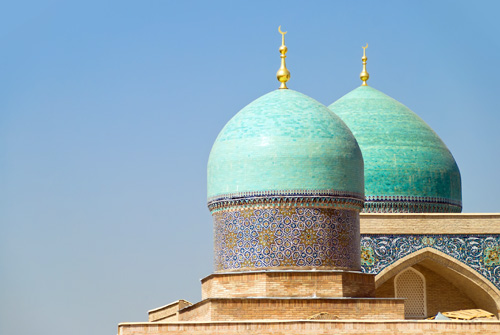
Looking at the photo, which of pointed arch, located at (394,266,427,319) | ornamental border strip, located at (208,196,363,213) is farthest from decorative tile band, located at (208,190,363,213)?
pointed arch, located at (394,266,427,319)

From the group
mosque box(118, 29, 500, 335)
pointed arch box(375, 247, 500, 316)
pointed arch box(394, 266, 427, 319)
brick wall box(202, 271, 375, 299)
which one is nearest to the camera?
mosque box(118, 29, 500, 335)

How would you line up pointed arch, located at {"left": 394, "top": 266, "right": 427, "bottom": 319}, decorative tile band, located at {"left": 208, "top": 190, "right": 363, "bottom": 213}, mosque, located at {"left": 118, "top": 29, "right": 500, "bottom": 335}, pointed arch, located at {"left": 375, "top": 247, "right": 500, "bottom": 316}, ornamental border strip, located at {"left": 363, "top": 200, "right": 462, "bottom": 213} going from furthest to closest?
ornamental border strip, located at {"left": 363, "top": 200, "right": 462, "bottom": 213}
pointed arch, located at {"left": 394, "top": 266, "right": 427, "bottom": 319}
pointed arch, located at {"left": 375, "top": 247, "right": 500, "bottom": 316}
decorative tile band, located at {"left": 208, "top": 190, "right": 363, "bottom": 213}
mosque, located at {"left": 118, "top": 29, "right": 500, "bottom": 335}

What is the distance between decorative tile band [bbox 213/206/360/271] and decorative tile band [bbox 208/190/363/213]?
6 cm

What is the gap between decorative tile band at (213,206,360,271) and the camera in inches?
723

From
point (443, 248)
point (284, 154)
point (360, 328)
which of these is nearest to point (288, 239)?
point (284, 154)

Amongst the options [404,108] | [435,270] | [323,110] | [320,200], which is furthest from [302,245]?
[404,108]

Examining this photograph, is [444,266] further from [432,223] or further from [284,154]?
[284,154]

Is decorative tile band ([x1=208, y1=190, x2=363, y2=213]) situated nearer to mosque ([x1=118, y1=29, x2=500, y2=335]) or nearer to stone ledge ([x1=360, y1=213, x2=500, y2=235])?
mosque ([x1=118, y1=29, x2=500, y2=335])

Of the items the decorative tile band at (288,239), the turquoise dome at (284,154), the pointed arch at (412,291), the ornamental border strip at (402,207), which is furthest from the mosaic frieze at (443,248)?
the decorative tile band at (288,239)

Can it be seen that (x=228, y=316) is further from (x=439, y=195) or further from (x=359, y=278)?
(x=439, y=195)

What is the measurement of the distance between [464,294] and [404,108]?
352 cm

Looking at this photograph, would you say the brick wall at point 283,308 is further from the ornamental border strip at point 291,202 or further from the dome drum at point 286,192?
the ornamental border strip at point 291,202

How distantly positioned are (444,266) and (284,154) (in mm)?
4022

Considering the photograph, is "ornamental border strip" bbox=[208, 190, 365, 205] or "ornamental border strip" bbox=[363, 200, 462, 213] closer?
"ornamental border strip" bbox=[208, 190, 365, 205]
